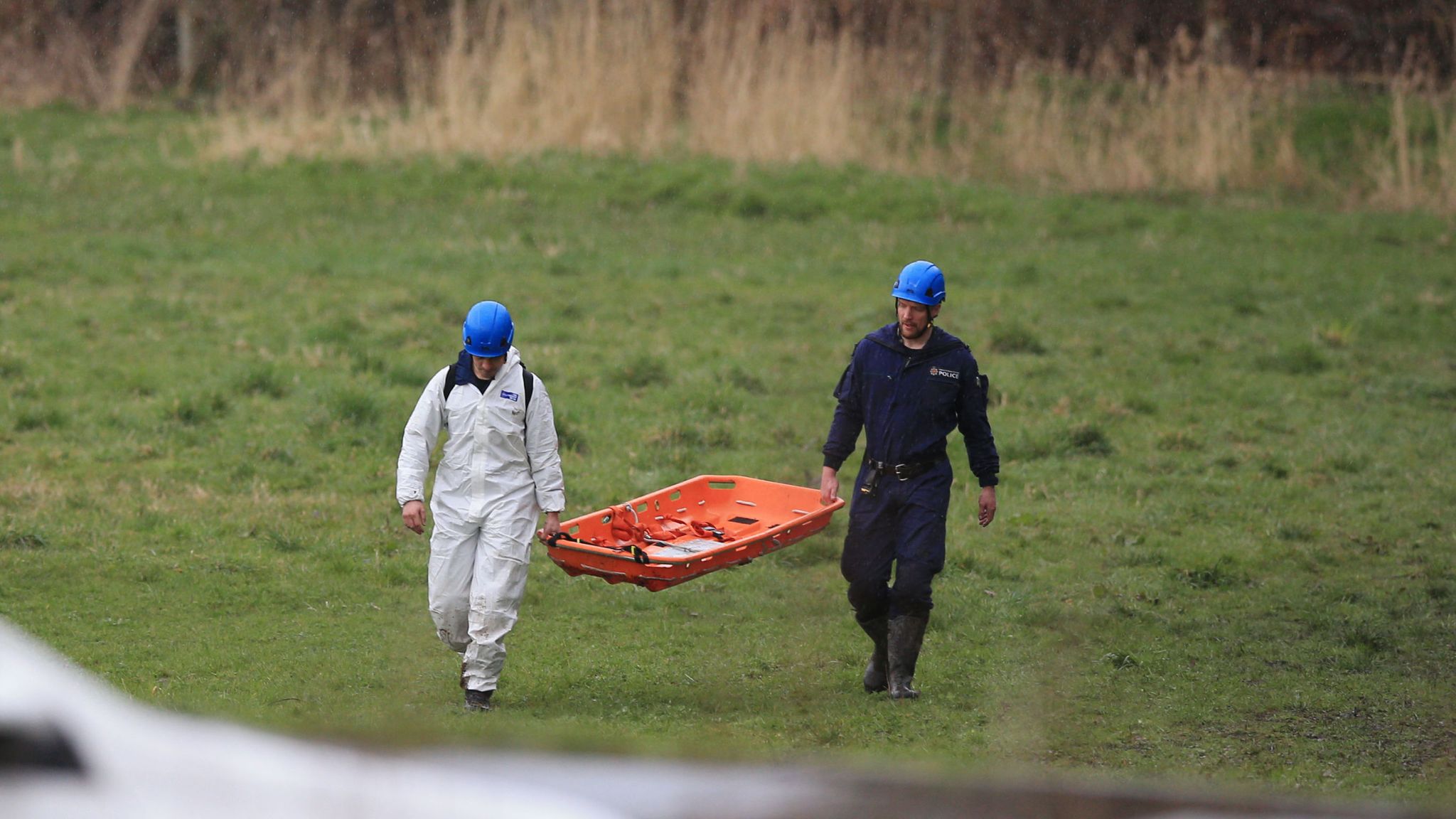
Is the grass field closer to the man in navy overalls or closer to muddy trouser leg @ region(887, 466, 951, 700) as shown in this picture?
muddy trouser leg @ region(887, 466, 951, 700)

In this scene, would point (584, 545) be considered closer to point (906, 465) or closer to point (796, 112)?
point (906, 465)

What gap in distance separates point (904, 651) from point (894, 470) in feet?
2.96

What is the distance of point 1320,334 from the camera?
55.4 feet

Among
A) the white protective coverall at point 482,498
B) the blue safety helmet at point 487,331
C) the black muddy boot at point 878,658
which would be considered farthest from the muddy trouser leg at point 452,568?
the black muddy boot at point 878,658

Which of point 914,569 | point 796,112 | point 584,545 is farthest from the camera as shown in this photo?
point 796,112

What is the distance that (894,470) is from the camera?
8.21 meters

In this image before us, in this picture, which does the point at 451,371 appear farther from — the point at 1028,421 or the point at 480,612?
the point at 1028,421

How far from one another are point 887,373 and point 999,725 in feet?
5.94

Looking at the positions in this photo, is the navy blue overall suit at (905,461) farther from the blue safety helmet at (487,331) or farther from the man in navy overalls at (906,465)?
the blue safety helmet at (487,331)

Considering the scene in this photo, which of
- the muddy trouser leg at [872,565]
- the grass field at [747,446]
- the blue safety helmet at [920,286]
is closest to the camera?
the blue safety helmet at [920,286]

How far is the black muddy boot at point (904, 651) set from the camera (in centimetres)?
820

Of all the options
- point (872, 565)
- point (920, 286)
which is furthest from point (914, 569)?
point (920, 286)

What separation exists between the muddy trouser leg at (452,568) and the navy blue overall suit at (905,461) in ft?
6.26

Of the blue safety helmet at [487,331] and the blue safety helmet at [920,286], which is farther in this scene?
the blue safety helmet at [920,286]
